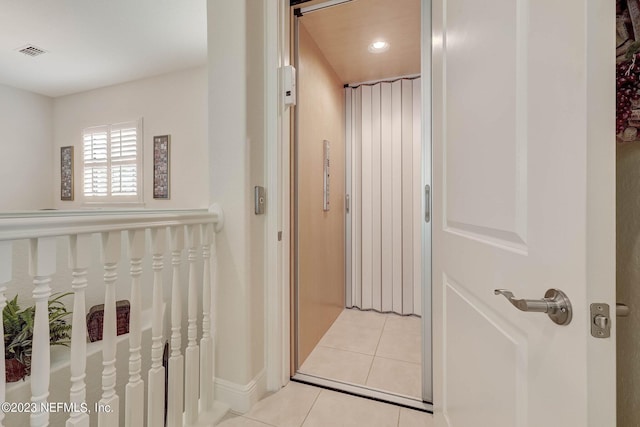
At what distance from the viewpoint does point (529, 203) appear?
0.54 m

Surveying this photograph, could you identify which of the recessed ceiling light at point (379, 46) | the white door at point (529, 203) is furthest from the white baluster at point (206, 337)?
the recessed ceiling light at point (379, 46)

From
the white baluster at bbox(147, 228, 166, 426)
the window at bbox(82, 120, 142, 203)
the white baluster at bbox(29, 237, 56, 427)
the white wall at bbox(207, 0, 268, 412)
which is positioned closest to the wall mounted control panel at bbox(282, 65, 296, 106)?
the white wall at bbox(207, 0, 268, 412)

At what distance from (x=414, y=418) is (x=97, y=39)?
4.19 metres

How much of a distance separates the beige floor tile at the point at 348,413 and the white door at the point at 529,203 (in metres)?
0.51

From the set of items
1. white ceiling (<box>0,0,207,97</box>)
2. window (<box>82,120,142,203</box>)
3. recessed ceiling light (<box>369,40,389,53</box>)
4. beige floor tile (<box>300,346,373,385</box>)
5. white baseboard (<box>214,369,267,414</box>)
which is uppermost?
A: white ceiling (<box>0,0,207,97</box>)

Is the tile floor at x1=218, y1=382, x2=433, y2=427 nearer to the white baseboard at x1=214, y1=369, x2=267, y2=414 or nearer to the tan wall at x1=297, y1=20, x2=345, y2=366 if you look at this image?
the white baseboard at x1=214, y1=369, x2=267, y2=414

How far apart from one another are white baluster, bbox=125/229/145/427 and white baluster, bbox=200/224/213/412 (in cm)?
30

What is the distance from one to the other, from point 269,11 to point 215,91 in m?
0.54

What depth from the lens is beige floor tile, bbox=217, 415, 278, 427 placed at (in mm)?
1255

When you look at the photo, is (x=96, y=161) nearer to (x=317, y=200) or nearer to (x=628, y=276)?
(x=317, y=200)

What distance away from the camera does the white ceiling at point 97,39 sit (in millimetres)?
2402

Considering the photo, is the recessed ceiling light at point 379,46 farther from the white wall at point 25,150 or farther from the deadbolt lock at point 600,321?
the white wall at point 25,150

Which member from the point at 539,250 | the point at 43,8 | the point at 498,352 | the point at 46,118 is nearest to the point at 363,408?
the point at 498,352

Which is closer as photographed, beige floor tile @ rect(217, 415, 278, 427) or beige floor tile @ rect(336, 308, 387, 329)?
beige floor tile @ rect(217, 415, 278, 427)
